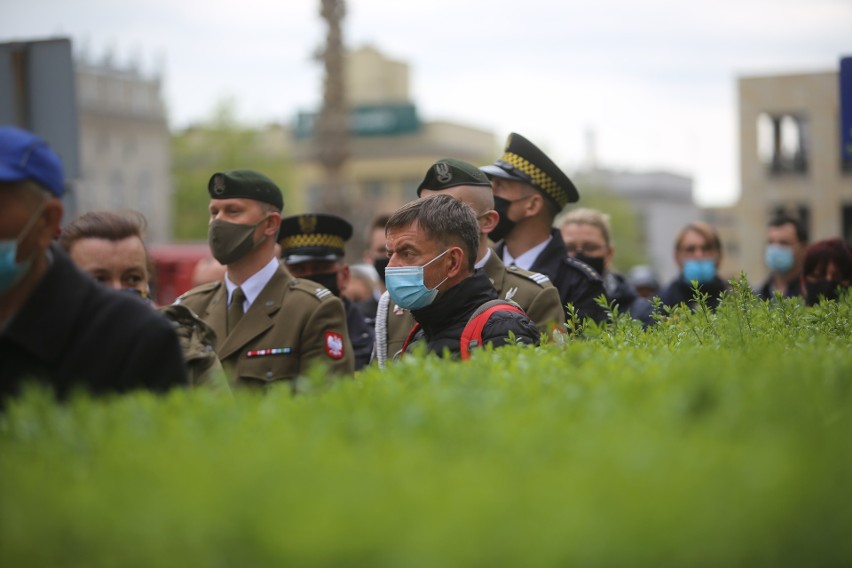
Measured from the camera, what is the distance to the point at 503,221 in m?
7.27

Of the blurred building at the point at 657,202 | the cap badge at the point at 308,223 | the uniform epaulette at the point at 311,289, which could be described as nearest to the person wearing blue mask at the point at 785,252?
the cap badge at the point at 308,223

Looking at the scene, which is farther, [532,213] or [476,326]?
[532,213]

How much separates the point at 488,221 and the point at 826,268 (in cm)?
304

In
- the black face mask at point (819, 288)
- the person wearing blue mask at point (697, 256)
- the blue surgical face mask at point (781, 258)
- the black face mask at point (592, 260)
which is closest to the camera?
the black face mask at point (819, 288)

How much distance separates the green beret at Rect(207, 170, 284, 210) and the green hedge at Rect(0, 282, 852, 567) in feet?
11.1

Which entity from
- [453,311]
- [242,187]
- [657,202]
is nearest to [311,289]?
[242,187]

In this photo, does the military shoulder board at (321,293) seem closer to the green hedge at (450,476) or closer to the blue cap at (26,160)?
the blue cap at (26,160)

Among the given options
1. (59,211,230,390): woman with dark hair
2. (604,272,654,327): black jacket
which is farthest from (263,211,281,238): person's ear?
(604,272,654,327): black jacket

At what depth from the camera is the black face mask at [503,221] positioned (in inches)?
286

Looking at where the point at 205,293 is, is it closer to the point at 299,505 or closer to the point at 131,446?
the point at 131,446

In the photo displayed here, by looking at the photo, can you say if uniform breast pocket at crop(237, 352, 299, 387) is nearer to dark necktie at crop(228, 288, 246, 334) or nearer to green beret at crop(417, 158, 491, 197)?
dark necktie at crop(228, 288, 246, 334)

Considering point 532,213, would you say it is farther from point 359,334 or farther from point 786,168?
point 786,168

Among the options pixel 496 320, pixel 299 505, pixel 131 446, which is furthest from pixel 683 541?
pixel 496 320

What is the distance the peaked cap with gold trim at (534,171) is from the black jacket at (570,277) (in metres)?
0.30
